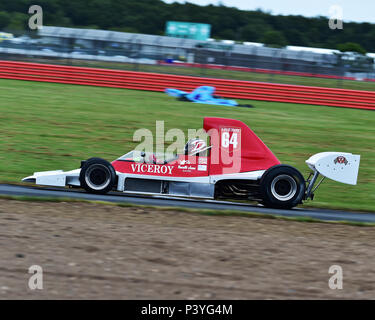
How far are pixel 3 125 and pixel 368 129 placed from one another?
37.8ft

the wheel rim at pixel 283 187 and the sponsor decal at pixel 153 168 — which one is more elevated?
the sponsor decal at pixel 153 168

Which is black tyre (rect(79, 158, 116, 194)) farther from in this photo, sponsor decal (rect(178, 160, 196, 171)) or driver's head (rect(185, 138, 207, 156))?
driver's head (rect(185, 138, 207, 156))

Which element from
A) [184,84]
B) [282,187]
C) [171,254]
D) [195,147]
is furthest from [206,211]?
[184,84]

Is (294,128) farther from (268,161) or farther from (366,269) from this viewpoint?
(366,269)

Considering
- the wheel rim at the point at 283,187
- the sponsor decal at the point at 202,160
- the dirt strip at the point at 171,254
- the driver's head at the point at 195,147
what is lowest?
the dirt strip at the point at 171,254

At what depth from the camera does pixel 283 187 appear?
9.77 metres

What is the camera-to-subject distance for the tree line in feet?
198

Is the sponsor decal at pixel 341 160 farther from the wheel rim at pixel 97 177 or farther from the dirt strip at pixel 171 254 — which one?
the wheel rim at pixel 97 177

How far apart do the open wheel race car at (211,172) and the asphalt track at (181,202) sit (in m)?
0.16

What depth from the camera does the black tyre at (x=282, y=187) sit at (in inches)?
378

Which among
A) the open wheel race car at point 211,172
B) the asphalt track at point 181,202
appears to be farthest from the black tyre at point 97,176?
the asphalt track at point 181,202

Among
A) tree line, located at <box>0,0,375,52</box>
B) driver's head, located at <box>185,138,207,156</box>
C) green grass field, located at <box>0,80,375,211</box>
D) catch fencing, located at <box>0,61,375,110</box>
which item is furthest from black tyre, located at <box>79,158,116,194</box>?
tree line, located at <box>0,0,375,52</box>

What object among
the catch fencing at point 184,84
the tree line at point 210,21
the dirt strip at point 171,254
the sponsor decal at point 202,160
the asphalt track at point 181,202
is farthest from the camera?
the tree line at point 210,21

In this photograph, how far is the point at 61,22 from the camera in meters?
57.8
